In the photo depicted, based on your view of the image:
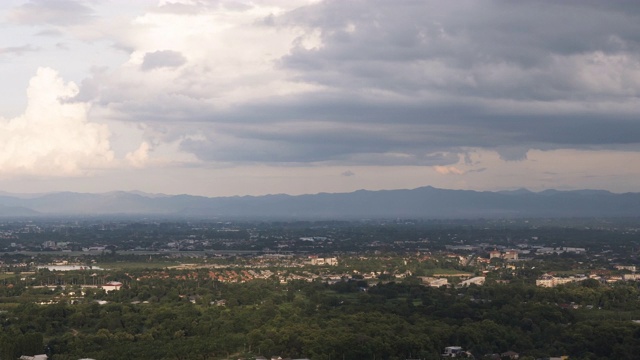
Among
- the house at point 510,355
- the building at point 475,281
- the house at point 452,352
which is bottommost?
the house at point 510,355

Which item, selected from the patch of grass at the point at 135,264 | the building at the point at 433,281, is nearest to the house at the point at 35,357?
the building at the point at 433,281

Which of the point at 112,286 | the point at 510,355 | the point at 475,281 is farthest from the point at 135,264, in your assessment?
the point at 510,355

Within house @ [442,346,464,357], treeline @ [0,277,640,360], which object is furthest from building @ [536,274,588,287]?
house @ [442,346,464,357]

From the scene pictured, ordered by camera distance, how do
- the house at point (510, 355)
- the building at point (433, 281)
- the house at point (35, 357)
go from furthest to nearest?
the building at point (433, 281)
the house at point (510, 355)
the house at point (35, 357)

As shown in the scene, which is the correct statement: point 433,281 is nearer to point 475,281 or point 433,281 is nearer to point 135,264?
point 475,281

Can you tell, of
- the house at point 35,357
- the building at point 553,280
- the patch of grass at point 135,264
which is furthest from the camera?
the patch of grass at point 135,264

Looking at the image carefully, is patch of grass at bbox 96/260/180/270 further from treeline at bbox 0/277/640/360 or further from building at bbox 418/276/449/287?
building at bbox 418/276/449/287

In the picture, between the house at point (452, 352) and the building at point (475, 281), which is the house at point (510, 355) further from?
the building at point (475, 281)

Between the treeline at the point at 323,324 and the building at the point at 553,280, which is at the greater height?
the building at the point at 553,280

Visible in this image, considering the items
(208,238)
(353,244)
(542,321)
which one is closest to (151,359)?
(542,321)
